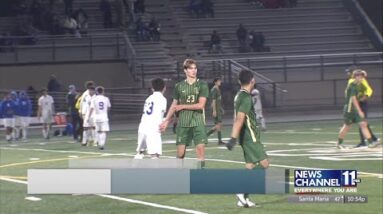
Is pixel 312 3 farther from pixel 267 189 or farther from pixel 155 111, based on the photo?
pixel 267 189

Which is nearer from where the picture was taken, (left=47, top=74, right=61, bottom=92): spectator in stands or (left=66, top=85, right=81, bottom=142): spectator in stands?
(left=66, top=85, right=81, bottom=142): spectator in stands

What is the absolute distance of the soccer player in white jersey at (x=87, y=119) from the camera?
1183 inches

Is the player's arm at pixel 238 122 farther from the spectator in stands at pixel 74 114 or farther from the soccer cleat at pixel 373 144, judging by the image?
the spectator in stands at pixel 74 114

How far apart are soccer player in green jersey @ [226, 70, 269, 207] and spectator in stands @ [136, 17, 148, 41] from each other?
35810mm

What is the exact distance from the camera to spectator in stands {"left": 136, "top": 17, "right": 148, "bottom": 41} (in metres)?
50.4

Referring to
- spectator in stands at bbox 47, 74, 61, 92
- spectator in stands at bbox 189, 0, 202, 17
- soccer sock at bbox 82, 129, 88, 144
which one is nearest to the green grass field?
soccer sock at bbox 82, 129, 88, 144

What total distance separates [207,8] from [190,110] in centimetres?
3757

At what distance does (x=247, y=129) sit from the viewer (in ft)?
48.4

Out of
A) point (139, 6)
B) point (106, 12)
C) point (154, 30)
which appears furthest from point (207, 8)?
point (106, 12)

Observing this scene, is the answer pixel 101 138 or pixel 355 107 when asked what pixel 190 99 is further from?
pixel 101 138

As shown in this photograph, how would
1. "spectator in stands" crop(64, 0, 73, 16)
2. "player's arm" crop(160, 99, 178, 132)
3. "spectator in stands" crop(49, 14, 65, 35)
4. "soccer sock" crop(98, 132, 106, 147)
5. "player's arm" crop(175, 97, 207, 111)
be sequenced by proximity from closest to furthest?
"player's arm" crop(175, 97, 207, 111), "player's arm" crop(160, 99, 178, 132), "soccer sock" crop(98, 132, 106, 147), "spectator in stands" crop(49, 14, 65, 35), "spectator in stands" crop(64, 0, 73, 16)

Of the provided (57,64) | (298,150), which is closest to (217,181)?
(298,150)

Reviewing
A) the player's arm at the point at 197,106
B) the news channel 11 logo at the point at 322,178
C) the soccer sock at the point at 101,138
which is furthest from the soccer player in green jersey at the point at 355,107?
the news channel 11 logo at the point at 322,178

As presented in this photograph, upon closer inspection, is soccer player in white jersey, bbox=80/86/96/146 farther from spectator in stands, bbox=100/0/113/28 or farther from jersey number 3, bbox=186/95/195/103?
spectator in stands, bbox=100/0/113/28
